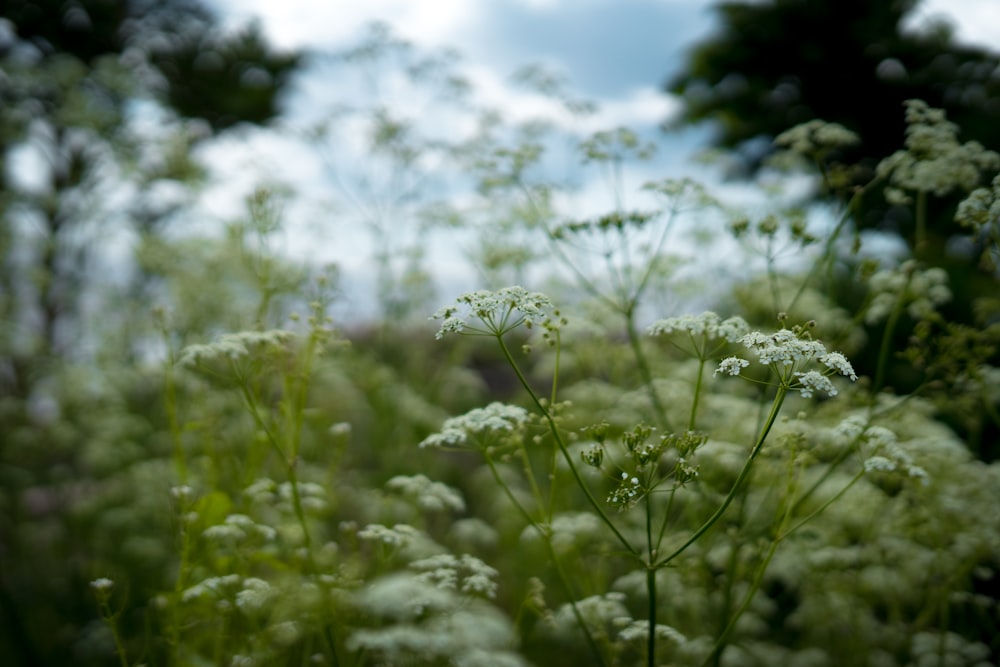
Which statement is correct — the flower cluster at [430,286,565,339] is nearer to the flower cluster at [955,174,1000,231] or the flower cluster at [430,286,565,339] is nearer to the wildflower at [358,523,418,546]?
the wildflower at [358,523,418,546]

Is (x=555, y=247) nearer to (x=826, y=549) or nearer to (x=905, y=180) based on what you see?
(x=905, y=180)

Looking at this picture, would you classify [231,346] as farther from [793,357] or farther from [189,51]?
[189,51]

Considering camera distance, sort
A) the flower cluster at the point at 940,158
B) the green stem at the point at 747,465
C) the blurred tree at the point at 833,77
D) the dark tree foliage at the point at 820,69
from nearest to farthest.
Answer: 1. the green stem at the point at 747,465
2. the flower cluster at the point at 940,158
3. the blurred tree at the point at 833,77
4. the dark tree foliage at the point at 820,69

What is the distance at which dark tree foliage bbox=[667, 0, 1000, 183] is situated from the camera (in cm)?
831

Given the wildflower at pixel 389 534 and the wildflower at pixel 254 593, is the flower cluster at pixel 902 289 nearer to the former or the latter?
the wildflower at pixel 389 534

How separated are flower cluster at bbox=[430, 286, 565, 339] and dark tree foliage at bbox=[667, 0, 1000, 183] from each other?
729 cm

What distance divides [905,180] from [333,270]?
2377mm

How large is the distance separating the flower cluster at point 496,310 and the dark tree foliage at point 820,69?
7.29m

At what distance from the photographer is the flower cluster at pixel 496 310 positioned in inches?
81.4

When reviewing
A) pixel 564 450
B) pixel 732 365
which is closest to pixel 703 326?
pixel 732 365

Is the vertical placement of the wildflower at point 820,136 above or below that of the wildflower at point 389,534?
above

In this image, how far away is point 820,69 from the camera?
8.69 m

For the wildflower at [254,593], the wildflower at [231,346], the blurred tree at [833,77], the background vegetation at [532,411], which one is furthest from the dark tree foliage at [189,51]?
the wildflower at [254,593]

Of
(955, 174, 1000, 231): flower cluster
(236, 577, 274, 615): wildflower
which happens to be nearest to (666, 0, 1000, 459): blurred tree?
(955, 174, 1000, 231): flower cluster
